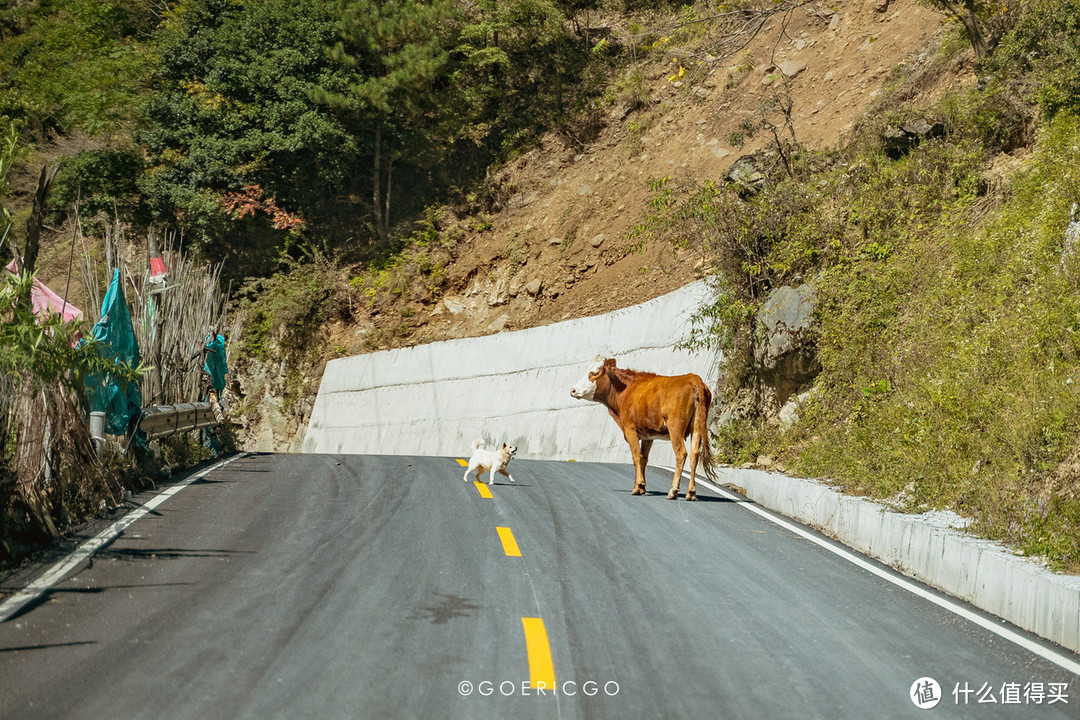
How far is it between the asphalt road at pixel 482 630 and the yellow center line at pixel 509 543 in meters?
0.05

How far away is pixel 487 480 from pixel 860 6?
79.6 feet

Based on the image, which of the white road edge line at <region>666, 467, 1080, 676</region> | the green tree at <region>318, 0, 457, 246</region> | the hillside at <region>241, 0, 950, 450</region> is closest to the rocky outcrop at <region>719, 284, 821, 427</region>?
the white road edge line at <region>666, 467, 1080, 676</region>

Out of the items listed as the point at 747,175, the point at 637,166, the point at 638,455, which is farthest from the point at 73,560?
the point at 637,166

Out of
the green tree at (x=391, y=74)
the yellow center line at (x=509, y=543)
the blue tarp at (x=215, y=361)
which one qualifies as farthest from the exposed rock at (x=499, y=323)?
the yellow center line at (x=509, y=543)

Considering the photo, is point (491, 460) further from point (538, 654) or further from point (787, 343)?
point (538, 654)

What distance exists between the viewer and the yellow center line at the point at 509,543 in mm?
8516

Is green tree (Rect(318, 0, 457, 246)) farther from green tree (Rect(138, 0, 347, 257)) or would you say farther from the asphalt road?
the asphalt road

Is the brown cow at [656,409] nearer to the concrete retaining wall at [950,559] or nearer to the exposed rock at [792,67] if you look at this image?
the concrete retaining wall at [950,559]

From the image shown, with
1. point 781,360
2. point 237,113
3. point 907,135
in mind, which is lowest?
point 781,360

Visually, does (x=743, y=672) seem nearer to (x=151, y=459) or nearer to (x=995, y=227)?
(x=151, y=459)

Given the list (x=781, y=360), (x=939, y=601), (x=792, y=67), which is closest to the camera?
(x=939, y=601)

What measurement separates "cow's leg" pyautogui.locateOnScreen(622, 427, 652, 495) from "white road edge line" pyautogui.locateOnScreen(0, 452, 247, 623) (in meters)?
5.91

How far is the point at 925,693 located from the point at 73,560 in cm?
657

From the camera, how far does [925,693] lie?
5.45 m
